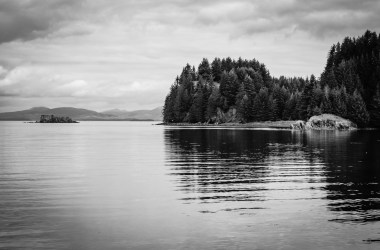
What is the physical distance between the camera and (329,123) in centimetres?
16175

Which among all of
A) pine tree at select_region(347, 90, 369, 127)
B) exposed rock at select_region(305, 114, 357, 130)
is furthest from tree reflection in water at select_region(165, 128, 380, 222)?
pine tree at select_region(347, 90, 369, 127)

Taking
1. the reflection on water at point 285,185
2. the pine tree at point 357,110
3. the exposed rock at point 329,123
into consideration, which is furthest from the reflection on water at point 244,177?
the pine tree at point 357,110

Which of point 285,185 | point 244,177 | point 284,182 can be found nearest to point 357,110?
point 244,177

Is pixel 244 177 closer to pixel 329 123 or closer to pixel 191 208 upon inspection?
pixel 191 208

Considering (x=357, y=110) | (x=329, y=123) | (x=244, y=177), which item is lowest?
(x=244, y=177)

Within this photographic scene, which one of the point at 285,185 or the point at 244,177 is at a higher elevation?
the point at 244,177

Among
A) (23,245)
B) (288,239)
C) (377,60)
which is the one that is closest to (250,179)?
(288,239)

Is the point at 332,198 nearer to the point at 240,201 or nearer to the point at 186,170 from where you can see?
the point at 240,201

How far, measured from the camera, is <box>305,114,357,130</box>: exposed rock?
161 m

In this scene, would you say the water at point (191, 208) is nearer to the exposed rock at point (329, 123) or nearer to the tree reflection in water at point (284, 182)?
the tree reflection in water at point (284, 182)

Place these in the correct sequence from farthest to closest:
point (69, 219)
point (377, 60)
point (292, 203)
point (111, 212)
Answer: point (377, 60), point (292, 203), point (111, 212), point (69, 219)

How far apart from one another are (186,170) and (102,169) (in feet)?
26.2

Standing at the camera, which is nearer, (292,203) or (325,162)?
(292,203)

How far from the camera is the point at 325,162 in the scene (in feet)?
143
